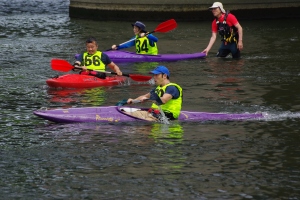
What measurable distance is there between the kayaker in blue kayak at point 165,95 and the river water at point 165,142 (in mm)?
261

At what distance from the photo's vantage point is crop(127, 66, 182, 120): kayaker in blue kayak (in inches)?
486

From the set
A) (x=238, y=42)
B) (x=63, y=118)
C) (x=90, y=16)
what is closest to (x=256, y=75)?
(x=238, y=42)

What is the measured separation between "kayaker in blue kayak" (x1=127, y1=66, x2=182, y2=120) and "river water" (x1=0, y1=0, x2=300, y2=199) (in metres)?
0.26

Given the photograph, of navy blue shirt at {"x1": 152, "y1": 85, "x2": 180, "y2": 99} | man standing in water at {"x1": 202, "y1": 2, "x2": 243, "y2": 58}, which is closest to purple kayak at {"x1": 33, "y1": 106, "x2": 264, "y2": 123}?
navy blue shirt at {"x1": 152, "y1": 85, "x2": 180, "y2": 99}

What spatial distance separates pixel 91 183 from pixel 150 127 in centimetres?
313

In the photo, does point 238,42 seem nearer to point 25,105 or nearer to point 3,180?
point 25,105

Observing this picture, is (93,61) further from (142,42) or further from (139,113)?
(142,42)

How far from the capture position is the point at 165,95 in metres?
12.4

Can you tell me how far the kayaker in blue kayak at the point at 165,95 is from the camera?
12.4 meters

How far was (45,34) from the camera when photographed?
1151 inches

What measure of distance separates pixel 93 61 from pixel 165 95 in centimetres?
448

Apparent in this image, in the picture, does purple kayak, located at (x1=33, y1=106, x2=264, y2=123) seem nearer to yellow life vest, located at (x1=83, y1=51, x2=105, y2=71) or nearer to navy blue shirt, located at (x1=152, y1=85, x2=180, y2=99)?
navy blue shirt, located at (x1=152, y1=85, x2=180, y2=99)

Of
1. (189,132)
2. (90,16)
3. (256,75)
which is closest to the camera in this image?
(189,132)

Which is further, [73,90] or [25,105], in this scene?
[73,90]
